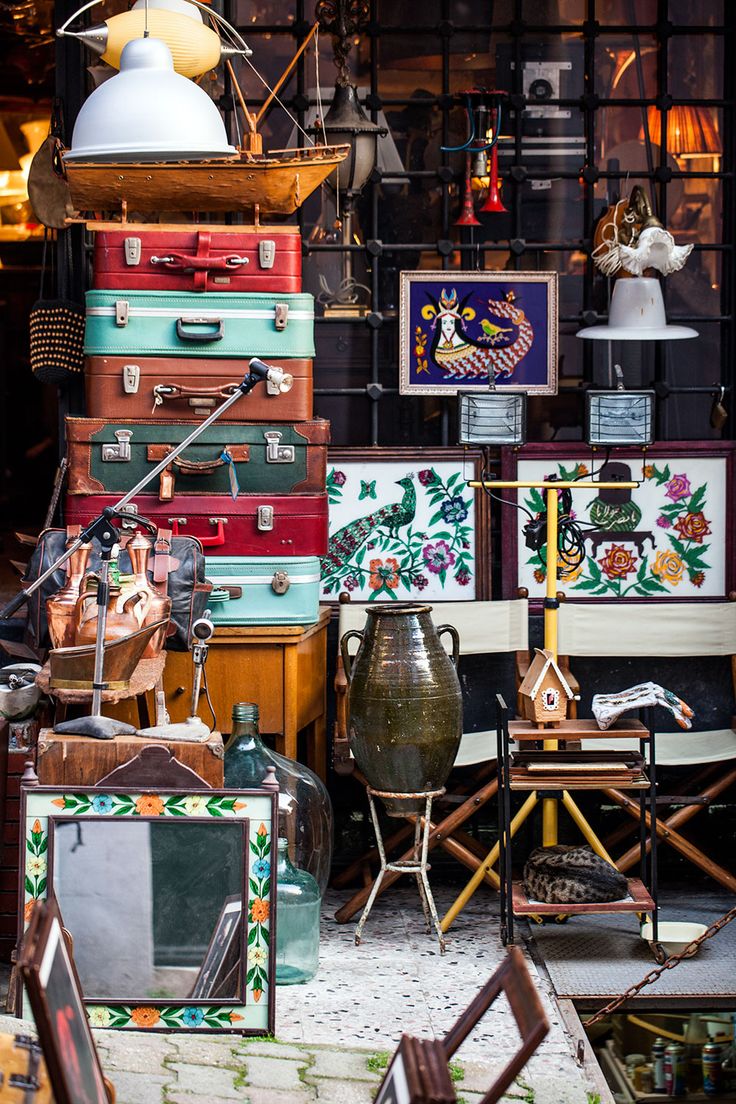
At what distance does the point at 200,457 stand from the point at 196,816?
1.71 metres

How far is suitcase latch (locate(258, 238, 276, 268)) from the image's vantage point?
247 inches

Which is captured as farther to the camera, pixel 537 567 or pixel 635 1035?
pixel 537 567

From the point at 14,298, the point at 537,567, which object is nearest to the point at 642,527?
the point at 537,567

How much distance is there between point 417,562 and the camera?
7.16m

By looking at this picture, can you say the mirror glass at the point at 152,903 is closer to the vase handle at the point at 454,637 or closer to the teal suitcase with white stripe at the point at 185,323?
the vase handle at the point at 454,637

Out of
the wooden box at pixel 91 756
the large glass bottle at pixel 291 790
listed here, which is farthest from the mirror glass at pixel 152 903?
the large glass bottle at pixel 291 790

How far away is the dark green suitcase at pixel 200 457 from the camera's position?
6262mm

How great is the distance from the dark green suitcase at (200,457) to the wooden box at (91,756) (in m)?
1.34

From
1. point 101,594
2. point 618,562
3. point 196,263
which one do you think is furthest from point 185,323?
point 618,562

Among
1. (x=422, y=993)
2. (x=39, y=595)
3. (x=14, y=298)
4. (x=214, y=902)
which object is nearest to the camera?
(x=214, y=902)

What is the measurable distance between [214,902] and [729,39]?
15.0 ft

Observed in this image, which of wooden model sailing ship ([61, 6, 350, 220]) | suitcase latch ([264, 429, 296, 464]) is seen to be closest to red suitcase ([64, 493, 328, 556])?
suitcase latch ([264, 429, 296, 464])

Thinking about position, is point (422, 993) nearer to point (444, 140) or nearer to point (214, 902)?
point (214, 902)

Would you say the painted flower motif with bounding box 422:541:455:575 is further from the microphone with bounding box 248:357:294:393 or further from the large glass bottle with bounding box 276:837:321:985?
the large glass bottle with bounding box 276:837:321:985
